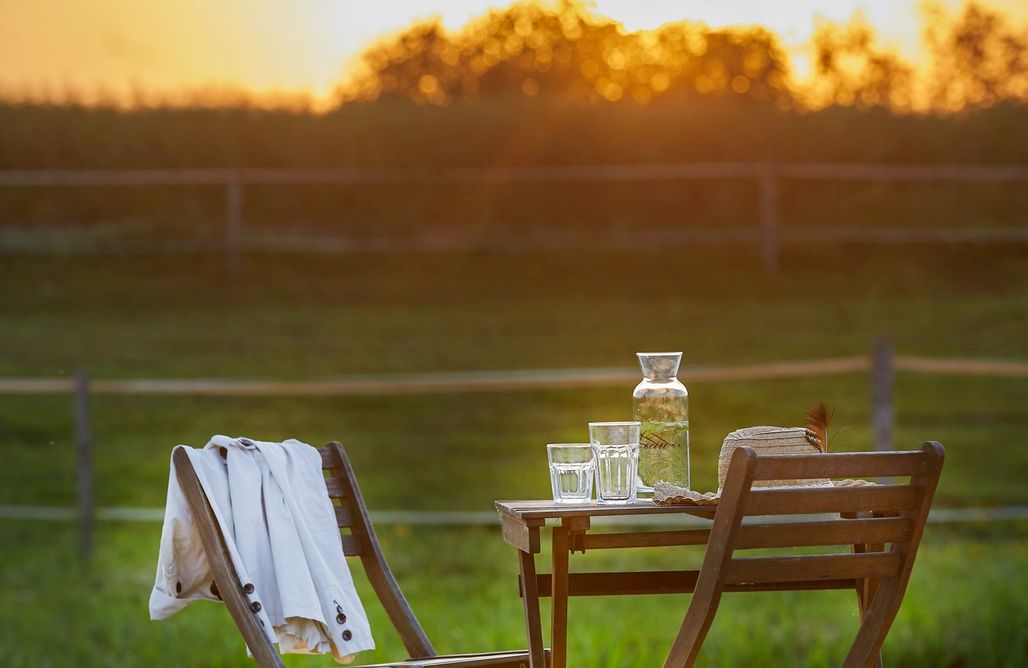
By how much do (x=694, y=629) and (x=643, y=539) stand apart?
323 mm

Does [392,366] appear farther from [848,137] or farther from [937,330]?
[848,137]

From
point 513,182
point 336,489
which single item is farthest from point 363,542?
point 513,182

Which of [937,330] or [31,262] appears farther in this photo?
[31,262]

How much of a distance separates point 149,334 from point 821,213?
5.82m

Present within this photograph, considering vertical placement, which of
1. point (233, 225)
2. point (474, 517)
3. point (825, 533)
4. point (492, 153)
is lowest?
point (474, 517)

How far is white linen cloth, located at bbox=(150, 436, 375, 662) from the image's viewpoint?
2980mm

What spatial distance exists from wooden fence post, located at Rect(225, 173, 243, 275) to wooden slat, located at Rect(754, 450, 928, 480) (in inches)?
415

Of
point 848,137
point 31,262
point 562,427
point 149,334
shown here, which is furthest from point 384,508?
point 848,137

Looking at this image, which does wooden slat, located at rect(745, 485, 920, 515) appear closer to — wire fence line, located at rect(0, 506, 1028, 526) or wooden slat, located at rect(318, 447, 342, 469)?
wooden slat, located at rect(318, 447, 342, 469)

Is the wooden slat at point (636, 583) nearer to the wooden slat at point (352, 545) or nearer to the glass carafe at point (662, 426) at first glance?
the glass carafe at point (662, 426)

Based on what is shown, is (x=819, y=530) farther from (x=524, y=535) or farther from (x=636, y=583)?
(x=636, y=583)

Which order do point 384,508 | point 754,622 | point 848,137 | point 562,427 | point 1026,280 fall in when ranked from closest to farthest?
point 754,622 < point 384,508 < point 562,427 < point 1026,280 < point 848,137

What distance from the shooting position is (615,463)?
9.36ft

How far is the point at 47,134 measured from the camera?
13672mm
